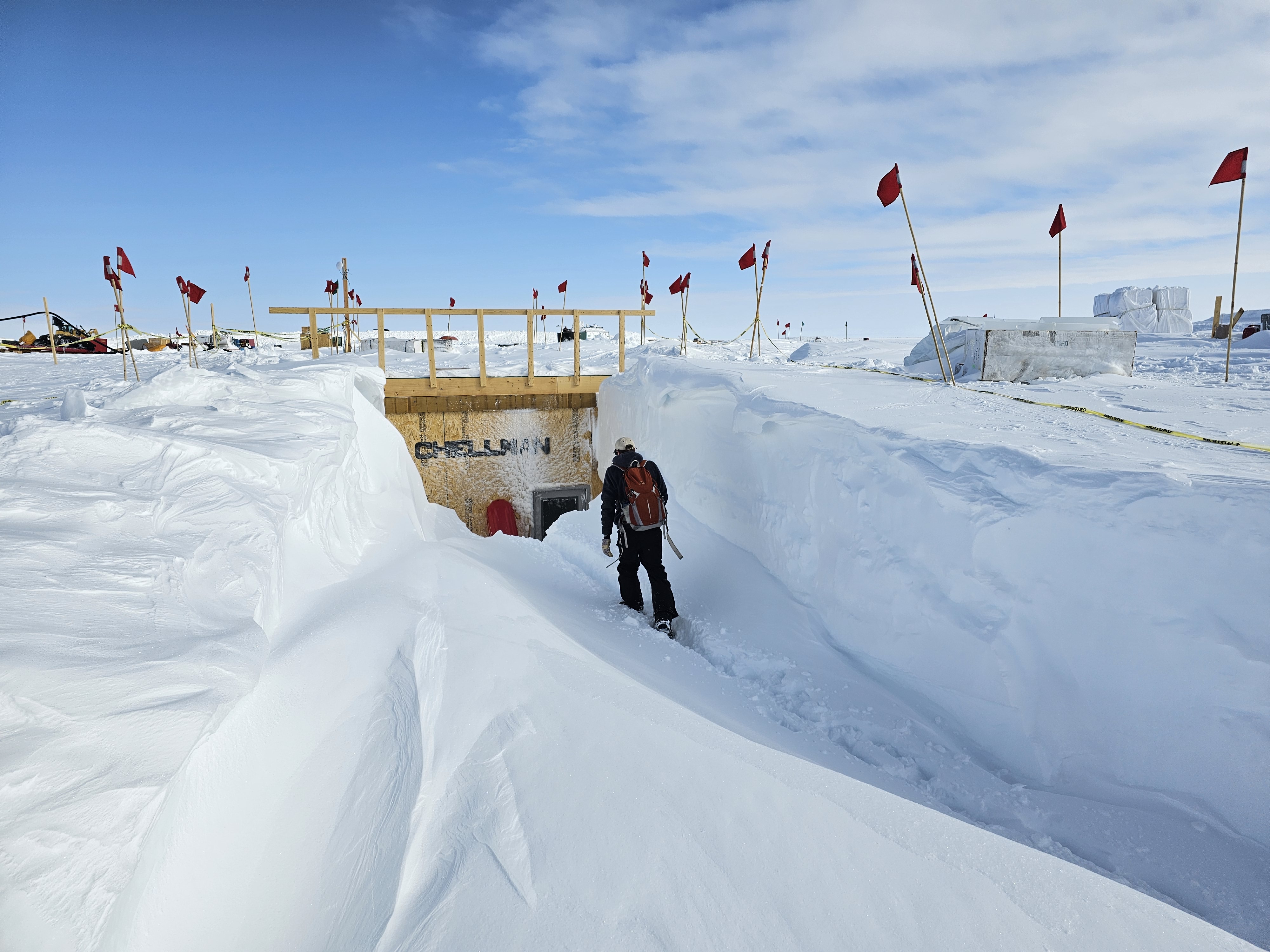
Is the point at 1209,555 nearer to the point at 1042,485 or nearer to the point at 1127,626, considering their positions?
the point at 1127,626

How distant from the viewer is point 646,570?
5359 millimetres

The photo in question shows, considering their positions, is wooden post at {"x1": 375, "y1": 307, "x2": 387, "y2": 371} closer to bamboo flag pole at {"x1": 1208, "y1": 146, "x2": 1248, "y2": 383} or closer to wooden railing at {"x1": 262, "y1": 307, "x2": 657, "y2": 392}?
wooden railing at {"x1": 262, "y1": 307, "x2": 657, "y2": 392}

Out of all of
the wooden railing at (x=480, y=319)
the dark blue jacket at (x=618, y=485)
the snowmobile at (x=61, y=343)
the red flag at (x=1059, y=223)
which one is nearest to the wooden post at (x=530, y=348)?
the wooden railing at (x=480, y=319)

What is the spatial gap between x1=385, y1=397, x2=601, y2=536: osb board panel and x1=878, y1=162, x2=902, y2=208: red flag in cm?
524

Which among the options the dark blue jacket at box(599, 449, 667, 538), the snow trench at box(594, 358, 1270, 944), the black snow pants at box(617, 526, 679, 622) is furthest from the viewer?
the dark blue jacket at box(599, 449, 667, 538)

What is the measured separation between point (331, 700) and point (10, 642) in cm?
97

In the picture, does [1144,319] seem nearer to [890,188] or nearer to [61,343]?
[890,188]

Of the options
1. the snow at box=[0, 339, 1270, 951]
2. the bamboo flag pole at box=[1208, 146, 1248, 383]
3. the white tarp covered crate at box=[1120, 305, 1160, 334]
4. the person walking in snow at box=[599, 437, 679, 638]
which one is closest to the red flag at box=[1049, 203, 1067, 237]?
the bamboo flag pole at box=[1208, 146, 1248, 383]

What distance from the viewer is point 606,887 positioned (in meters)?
1.85

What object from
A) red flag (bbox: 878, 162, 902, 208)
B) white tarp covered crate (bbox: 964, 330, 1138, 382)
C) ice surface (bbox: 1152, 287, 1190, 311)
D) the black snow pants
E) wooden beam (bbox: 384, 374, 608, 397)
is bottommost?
the black snow pants

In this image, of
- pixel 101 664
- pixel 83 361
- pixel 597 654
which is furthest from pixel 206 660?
pixel 83 361

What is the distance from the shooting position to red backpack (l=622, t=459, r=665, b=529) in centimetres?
515

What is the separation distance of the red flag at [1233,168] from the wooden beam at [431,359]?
381 inches

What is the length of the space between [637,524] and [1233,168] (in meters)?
8.02
